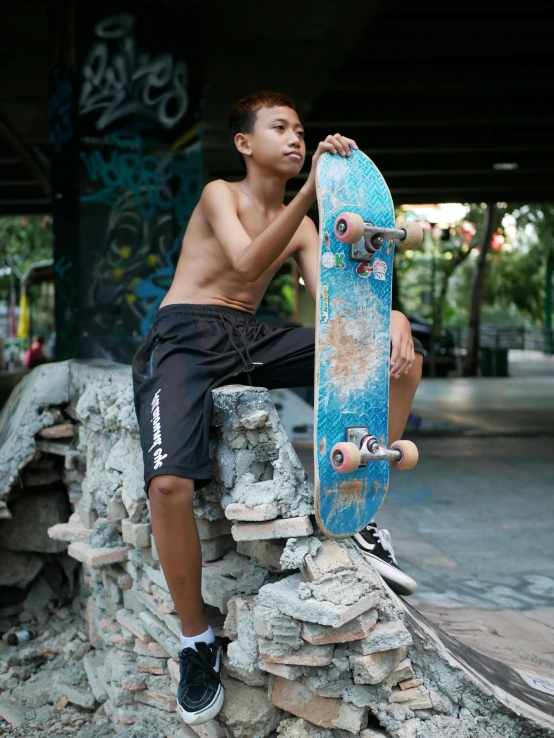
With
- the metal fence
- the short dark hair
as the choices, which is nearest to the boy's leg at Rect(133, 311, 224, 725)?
the short dark hair

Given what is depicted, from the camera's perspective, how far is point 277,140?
294 cm

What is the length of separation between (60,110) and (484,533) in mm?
4789

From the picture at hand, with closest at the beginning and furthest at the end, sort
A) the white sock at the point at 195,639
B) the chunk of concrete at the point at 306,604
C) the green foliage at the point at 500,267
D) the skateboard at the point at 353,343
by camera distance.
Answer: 1. the chunk of concrete at the point at 306,604
2. the skateboard at the point at 353,343
3. the white sock at the point at 195,639
4. the green foliage at the point at 500,267

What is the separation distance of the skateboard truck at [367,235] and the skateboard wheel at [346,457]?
1.91 feet

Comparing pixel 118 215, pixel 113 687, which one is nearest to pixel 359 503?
pixel 113 687

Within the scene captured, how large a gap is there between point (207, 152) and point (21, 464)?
841 centimetres

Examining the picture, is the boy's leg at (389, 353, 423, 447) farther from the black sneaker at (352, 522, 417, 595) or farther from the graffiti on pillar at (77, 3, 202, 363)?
the graffiti on pillar at (77, 3, 202, 363)

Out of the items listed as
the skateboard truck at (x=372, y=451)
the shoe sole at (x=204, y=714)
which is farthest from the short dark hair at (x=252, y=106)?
the shoe sole at (x=204, y=714)

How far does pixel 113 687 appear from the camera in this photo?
3.40 m

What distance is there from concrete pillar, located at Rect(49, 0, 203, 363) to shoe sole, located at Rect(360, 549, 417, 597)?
4.08m

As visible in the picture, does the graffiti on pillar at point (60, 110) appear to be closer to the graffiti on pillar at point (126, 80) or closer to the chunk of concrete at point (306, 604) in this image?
the graffiti on pillar at point (126, 80)

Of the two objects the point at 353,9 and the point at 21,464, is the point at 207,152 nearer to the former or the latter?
the point at 353,9

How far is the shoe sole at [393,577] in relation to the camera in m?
2.88

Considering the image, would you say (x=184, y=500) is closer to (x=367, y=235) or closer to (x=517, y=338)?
(x=367, y=235)
